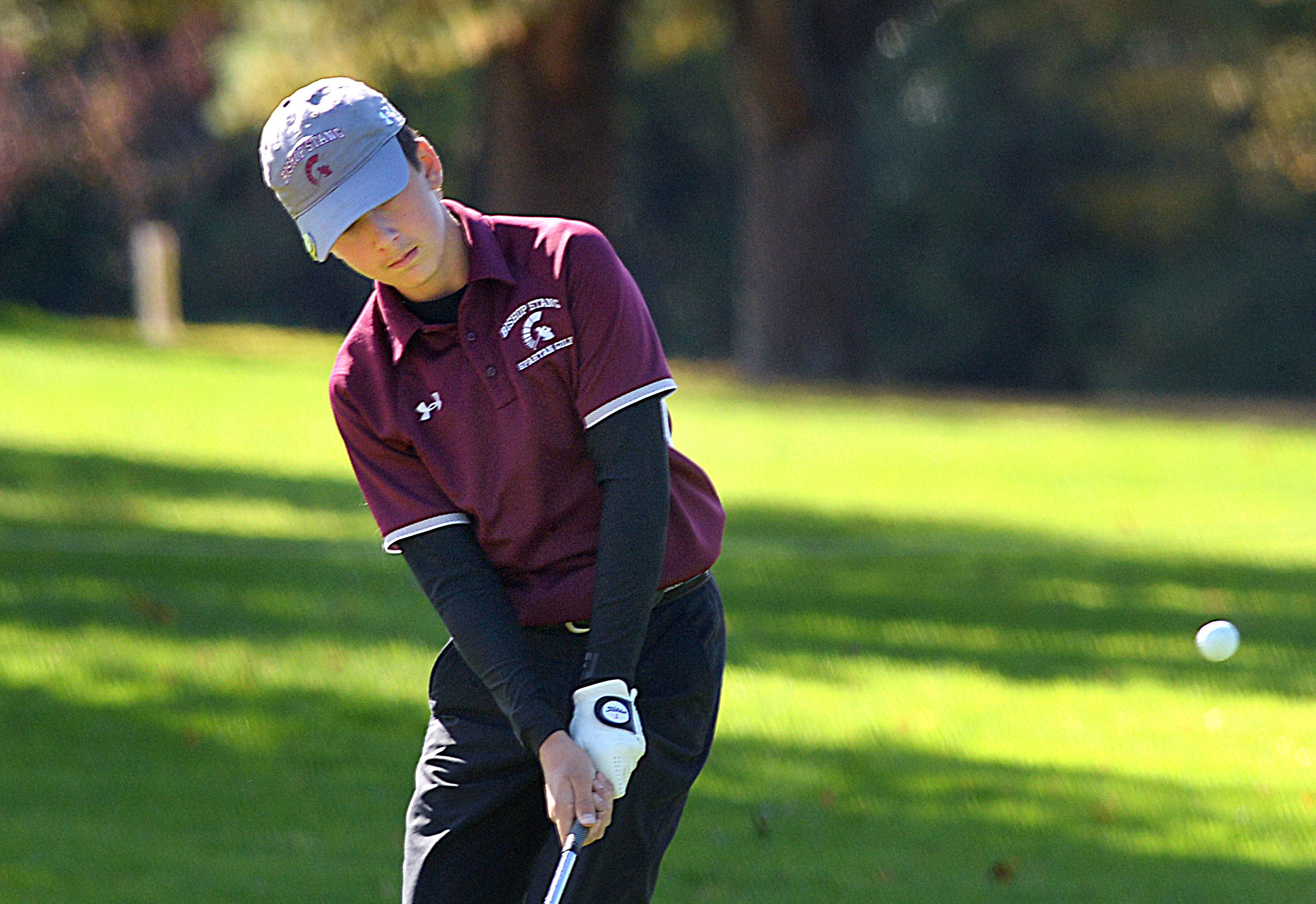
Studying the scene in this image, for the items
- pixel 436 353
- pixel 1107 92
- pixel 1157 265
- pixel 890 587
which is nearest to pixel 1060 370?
pixel 1157 265

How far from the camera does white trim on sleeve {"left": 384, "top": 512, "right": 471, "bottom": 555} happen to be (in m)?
3.24

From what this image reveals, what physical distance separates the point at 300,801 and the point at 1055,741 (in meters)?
2.85

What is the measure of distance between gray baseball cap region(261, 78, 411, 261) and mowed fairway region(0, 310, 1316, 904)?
9.15 feet

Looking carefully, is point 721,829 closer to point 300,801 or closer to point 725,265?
point 300,801

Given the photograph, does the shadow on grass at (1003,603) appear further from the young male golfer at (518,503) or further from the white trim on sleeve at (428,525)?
the white trim on sleeve at (428,525)

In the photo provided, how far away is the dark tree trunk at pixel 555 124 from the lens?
63.4 ft

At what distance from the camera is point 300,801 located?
6.37 metres

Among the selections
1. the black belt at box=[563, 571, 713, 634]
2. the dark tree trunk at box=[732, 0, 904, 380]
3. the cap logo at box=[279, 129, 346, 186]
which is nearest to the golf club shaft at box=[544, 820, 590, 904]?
the black belt at box=[563, 571, 713, 634]

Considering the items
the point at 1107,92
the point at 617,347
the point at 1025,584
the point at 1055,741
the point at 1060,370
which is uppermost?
the point at 617,347

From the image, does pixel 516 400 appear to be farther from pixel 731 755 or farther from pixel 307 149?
pixel 731 755

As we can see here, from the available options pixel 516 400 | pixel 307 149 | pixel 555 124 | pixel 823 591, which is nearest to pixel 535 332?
pixel 516 400

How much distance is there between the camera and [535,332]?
3.15m

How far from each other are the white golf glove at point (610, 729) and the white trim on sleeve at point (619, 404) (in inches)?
16.3

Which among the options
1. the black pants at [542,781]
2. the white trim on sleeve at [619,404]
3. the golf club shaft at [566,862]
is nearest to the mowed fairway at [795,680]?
the black pants at [542,781]
